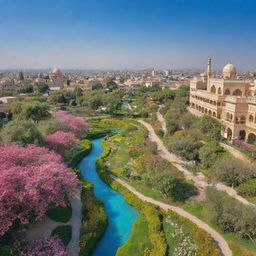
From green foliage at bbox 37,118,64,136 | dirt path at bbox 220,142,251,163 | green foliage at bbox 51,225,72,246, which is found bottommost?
green foliage at bbox 51,225,72,246

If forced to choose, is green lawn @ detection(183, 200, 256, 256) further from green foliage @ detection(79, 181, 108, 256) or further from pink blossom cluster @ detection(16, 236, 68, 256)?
pink blossom cluster @ detection(16, 236, 68, 256)

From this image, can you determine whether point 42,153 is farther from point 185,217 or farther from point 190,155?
point 190,155

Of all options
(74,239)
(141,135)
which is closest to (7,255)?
(74,239)

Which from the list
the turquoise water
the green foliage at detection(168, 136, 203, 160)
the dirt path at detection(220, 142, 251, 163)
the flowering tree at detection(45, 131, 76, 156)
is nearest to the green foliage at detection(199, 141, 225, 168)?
the dirt path at detection(220, 142, 251, 163)

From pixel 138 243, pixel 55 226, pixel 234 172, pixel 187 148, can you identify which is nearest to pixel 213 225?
pixel 138 243

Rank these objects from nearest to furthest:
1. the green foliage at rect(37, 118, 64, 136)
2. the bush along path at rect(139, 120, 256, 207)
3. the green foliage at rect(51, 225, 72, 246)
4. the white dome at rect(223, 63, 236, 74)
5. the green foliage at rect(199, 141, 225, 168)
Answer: the green foliage at rect(51, 225, 72, 246) → the bush along path at rect(139, 120, 256, 207) → the green foliage at rect(199, 141, 225, 168) → the green foliage at rect(37, 118, 64, 136) → the white dome at rect(223, 63, 236, 74)

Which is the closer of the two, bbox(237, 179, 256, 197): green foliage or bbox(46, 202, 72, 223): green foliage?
bbox(46, 202, 72, 223): green foliage

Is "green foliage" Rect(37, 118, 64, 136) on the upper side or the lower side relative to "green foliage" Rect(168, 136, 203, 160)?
upper
